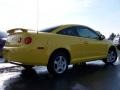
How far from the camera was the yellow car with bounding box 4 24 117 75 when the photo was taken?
7.50 m

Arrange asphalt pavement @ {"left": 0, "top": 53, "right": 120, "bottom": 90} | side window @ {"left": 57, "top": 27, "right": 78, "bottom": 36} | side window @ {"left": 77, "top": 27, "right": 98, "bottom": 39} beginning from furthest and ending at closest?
side window @ {"left": 77, "top": 27, "right": 98, "bottom": 39}, side window @ {"left": 57, "top": 27, "right": 78, "bottom": 36}, asphalt pavement @ {"left": 0, "top": 53, "right": 120, "bottom": 90}

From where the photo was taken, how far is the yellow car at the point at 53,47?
750 centimetres

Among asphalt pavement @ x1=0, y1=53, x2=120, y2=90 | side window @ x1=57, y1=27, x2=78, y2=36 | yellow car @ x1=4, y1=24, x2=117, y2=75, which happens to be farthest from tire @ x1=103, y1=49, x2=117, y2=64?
side window @ x1=57, y1=27, x2=78, y2=36

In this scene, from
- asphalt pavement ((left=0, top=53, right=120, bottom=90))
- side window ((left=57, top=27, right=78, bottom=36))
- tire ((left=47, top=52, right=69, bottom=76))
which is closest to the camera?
asphalt pavement ((left=0, top=53, right=120, bottom=90))

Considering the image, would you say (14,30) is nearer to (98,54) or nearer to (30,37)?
(30,37)

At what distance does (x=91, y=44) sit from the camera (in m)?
9.51

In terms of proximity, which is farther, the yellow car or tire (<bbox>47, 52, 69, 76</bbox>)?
tire (<bbox>47, 52, 69, 76</bbox>)

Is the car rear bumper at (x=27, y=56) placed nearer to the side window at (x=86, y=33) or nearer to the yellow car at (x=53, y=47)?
the yellow car at (x=53, y=47)

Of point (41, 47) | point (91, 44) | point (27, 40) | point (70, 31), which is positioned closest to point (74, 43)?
point (70, 31)

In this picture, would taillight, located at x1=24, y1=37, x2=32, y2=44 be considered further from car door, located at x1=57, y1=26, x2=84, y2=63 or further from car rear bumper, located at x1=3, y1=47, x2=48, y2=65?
car door, located at x1=57, y1=26, x2=84, y2=63

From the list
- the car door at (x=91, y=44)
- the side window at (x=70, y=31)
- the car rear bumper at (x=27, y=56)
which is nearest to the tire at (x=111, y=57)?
the car door at (x=91, y=44)

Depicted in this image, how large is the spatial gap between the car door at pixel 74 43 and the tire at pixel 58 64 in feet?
1.10

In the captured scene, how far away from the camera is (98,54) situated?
33.0 ft

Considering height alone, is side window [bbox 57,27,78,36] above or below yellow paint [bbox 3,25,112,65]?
above
